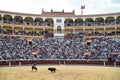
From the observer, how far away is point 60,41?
46.2 meters

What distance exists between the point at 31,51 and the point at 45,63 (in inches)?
153

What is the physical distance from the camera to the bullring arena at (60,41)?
123 feet

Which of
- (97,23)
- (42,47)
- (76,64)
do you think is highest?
(97,23)

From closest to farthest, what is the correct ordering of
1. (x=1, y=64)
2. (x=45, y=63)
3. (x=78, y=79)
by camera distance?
(x=78, y=79)
(x=1, y=64)
(x=45, y=63)

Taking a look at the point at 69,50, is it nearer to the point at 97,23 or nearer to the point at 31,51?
the point at 31,51

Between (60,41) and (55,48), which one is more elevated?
(60,41)

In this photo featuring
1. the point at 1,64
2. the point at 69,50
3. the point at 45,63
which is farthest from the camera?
the point at 69,50

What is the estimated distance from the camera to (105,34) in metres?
51.4

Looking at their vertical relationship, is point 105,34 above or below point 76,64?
above

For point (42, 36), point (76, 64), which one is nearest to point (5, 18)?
point (42, 36)

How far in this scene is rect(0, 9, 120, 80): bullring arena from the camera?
37531 mm

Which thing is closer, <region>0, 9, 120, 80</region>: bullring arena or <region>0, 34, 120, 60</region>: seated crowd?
<region>0, 9, 120, 80</region>: bullring arena

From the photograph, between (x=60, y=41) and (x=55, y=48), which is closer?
(x=55, y=48)

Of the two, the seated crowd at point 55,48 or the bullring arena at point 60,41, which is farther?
the seated crowd at point 55,48
